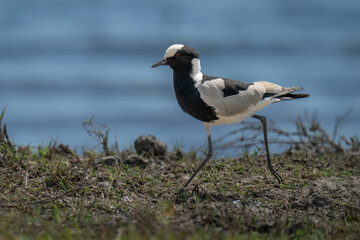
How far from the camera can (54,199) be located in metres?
4.14

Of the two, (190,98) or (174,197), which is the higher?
(190,98)

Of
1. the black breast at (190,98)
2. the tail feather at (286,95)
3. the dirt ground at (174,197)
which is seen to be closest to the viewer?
the dirt ground at (174,197)

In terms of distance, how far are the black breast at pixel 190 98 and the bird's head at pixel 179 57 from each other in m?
0.07

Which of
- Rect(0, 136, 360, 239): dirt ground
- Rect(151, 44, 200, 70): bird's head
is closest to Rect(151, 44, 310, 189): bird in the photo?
Rect(151, 44, 200, 70): bird's head

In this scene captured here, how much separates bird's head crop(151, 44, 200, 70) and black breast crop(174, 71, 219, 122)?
0.07 metres

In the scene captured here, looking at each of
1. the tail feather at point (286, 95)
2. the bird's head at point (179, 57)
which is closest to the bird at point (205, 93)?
the bird's head at point (179, 57)

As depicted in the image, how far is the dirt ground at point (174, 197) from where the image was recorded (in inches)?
141

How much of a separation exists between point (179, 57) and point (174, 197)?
50.3 inches

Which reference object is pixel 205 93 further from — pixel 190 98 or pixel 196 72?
pixel 196 72

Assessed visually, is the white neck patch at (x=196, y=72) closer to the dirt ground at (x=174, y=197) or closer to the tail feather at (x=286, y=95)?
the tail feather at (x=286, y=95)

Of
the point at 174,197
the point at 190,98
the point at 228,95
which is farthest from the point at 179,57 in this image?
the point at 174,197

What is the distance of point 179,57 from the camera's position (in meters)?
4.91

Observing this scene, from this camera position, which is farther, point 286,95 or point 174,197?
point 286,95

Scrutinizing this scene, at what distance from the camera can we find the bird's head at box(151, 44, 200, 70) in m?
4.90
